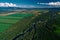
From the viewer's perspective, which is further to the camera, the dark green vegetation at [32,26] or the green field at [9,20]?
the green field at [9,20]

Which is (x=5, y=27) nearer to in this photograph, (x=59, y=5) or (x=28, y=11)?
(x=28, y=11)

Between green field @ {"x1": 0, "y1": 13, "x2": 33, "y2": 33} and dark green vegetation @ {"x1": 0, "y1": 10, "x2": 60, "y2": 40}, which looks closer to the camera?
dark green vegetation @ {"x1": 0, "y1": 10, "x2": 60, "y2": 40}

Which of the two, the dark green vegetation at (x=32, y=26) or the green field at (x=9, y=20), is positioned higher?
the green field at (x=9, y=20)

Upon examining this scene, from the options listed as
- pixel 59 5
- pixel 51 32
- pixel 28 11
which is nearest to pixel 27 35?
pixel 51 32

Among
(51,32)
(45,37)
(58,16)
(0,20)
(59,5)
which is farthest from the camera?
(59,5)

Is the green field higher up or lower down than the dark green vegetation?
higher up

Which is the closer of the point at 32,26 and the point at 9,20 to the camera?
the point at 32,26

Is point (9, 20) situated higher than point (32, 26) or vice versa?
point (9, 20)

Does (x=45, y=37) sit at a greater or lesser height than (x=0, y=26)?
lesser
